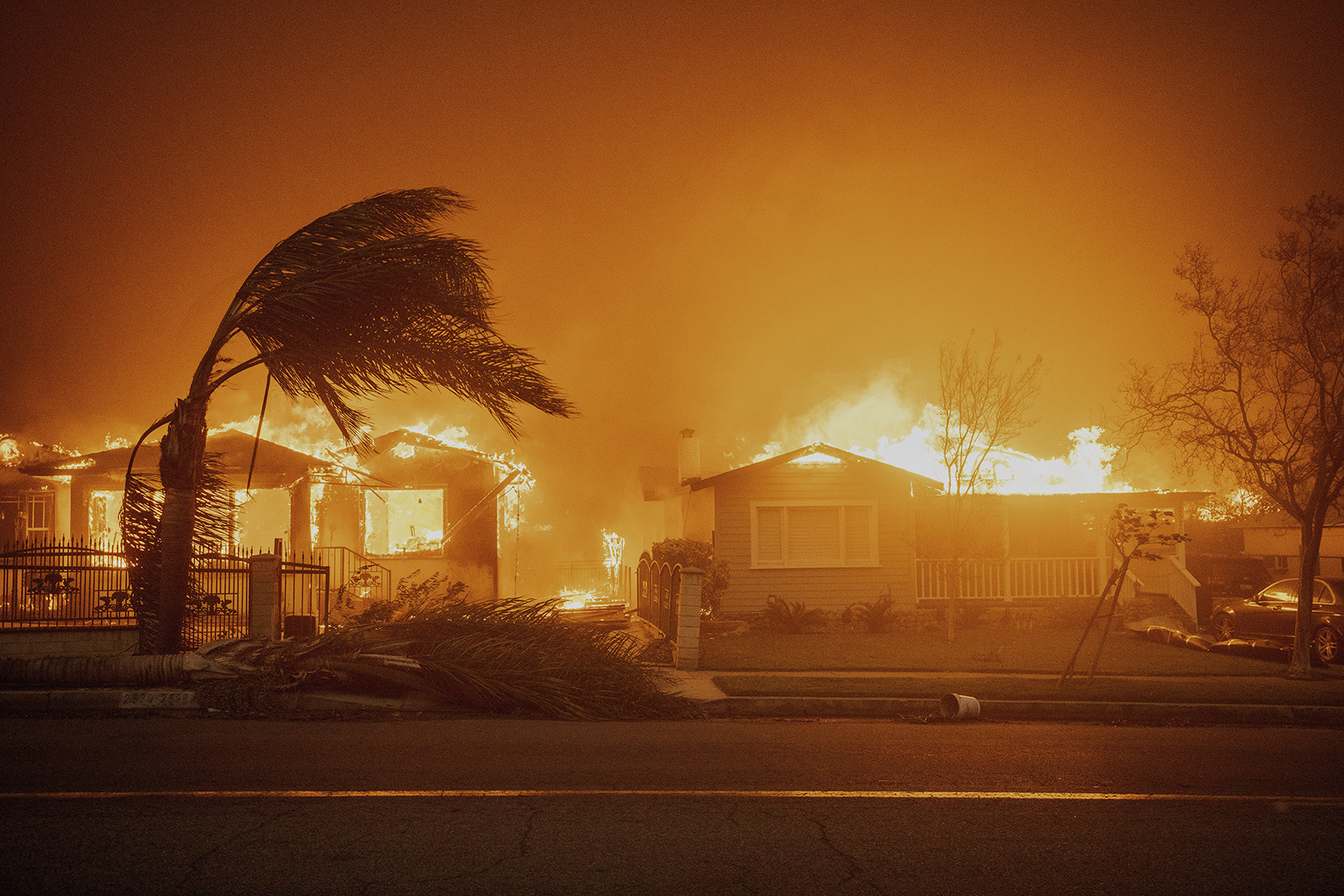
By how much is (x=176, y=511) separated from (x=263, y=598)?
1.75m

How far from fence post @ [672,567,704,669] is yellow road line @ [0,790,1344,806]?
6550 millimetres

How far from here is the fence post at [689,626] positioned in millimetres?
12312

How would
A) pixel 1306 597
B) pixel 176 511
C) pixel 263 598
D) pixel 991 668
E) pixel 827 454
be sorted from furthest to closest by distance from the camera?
pixel 827 454
pixel 1306 597
pixel 991 668
pixel 263 598
pixel 176 511

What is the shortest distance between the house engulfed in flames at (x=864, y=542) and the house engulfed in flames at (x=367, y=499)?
15.6ft

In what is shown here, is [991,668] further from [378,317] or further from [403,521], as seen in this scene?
[403,521]

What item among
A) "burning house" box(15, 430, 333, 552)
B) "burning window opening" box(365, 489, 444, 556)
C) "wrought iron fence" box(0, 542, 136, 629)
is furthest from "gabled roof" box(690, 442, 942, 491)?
"wrought iron fence" box(0, 542, 136, 629)

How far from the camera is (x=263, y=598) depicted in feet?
37.1

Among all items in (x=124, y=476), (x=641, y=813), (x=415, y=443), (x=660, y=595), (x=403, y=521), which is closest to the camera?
(x=641, y=813)

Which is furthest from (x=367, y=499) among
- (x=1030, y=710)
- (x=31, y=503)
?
(x=1030, y=710)

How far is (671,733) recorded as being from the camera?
26.2 ft

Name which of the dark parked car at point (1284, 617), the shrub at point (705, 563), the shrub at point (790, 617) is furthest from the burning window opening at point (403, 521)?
the dark parked car at point (1284, 617)

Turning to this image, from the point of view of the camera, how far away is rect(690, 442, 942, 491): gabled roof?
19500mm

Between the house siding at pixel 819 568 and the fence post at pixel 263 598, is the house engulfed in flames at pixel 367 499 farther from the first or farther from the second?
the fence post at pixel 263 598

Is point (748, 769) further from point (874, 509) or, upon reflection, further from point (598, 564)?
point (598, 564)
